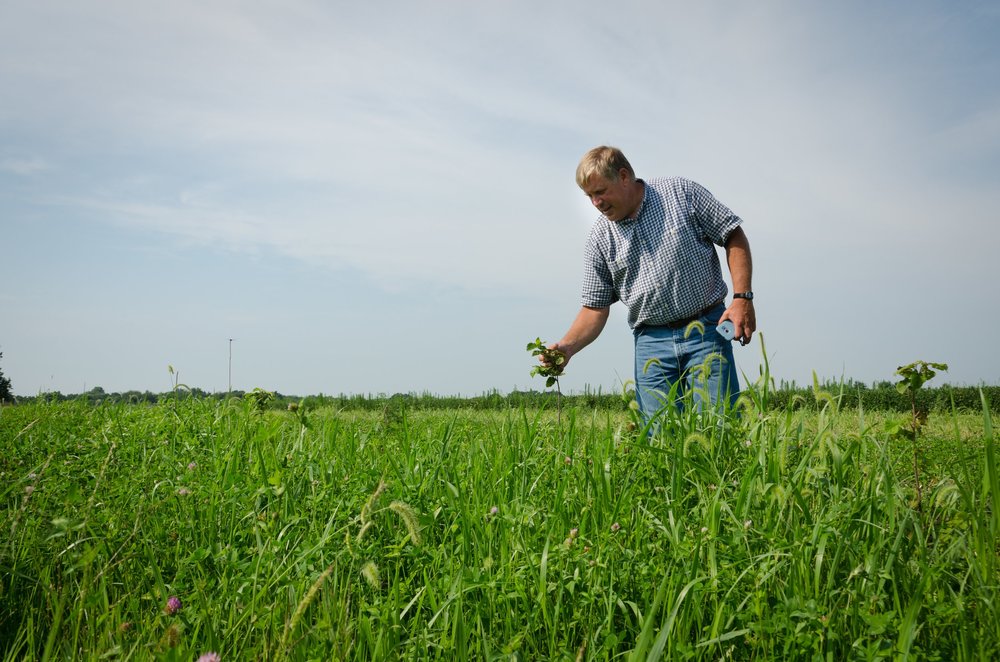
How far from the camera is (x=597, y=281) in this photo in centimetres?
554

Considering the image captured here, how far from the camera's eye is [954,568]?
8.83ft

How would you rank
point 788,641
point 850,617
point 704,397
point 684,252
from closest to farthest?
point 788,641, point 850,617, point 704,397, point 684,252

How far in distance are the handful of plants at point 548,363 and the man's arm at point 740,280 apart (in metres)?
1.06

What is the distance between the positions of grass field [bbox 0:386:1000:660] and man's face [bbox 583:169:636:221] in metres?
1.94

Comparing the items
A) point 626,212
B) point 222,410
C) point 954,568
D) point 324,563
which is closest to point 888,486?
point 954,568

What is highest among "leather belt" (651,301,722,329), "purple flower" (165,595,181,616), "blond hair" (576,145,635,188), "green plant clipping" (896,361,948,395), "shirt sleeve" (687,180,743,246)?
"blond hair" (576,145,635,188)

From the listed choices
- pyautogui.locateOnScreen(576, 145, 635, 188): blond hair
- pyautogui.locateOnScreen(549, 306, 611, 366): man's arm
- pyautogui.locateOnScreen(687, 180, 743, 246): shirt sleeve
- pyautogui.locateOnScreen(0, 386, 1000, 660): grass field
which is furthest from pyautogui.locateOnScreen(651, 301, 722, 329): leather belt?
pyautogui.locateOnScreen(0, 386, 1000, 660): grass field

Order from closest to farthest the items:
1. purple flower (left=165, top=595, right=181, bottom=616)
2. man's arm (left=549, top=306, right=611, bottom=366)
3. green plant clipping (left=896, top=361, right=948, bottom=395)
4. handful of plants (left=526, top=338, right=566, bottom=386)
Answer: purple flower (left=165, top=595, right=181, bottom=616) < green plant clipping (left=896, top=361, right=948, bottom=395) < handful of plants (left=526, top=338, right=566, bottom=386) < man's arm (left=549, top=306, right=611, bottom=366)

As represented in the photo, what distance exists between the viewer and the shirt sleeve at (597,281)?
218 inches

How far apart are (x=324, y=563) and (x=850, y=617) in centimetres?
182

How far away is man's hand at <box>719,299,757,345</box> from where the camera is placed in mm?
4586

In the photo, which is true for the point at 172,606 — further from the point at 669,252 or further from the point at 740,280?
the point at 740,280

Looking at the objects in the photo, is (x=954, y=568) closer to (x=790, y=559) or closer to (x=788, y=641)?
(x=790, y=559)

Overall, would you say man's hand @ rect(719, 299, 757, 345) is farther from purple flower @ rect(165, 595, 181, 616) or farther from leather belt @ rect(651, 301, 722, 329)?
purple flower @ rect(165, 595, 181, 616)
